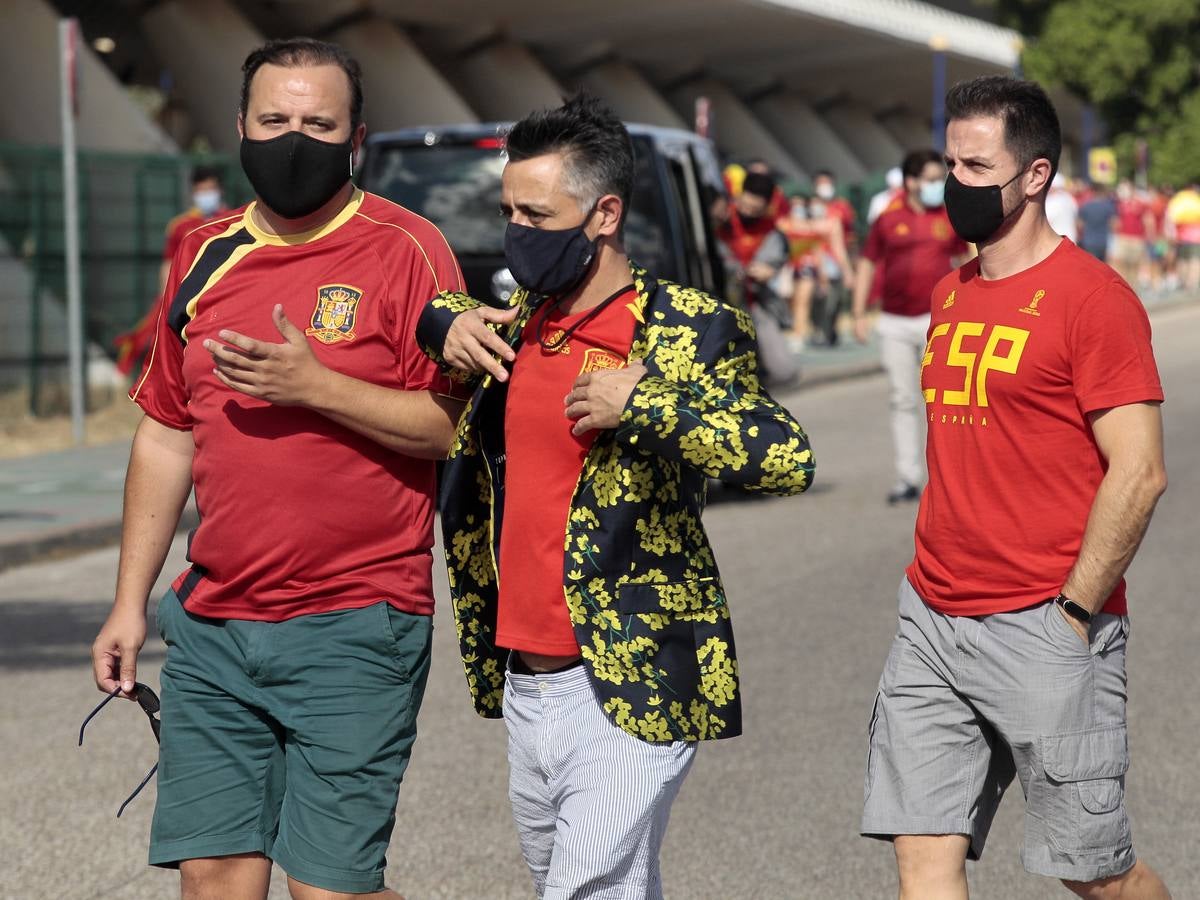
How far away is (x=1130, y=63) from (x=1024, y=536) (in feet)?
153

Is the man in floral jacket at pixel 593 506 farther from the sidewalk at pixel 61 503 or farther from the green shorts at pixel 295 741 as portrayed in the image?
the sidewalk at pixel 61 503

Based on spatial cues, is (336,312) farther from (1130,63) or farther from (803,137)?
(803,137)

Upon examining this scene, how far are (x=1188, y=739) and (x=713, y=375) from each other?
3.70 m

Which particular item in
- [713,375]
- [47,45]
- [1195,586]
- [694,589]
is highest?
[713,375]

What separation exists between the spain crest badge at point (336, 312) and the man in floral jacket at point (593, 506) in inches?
5.1

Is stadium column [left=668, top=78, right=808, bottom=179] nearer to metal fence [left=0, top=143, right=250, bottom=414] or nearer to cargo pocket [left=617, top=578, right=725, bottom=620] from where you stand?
metal fence [left=0, top=143, right=250, bottom=414]

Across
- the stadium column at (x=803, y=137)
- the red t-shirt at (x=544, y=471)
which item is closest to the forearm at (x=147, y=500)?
the red t-shirt at (x=544, y=471)

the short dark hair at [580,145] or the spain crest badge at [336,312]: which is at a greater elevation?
the short dark hair at [580,145]

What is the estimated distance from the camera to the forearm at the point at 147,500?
377cm

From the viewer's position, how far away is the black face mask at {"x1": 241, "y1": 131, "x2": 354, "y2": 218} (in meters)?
3.54

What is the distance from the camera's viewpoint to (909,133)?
59.9 m

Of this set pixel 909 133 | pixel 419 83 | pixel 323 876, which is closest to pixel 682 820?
pixel 323 876

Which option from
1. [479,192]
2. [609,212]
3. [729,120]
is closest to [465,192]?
[479,192]

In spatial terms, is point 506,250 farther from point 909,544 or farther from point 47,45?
point 47,45
